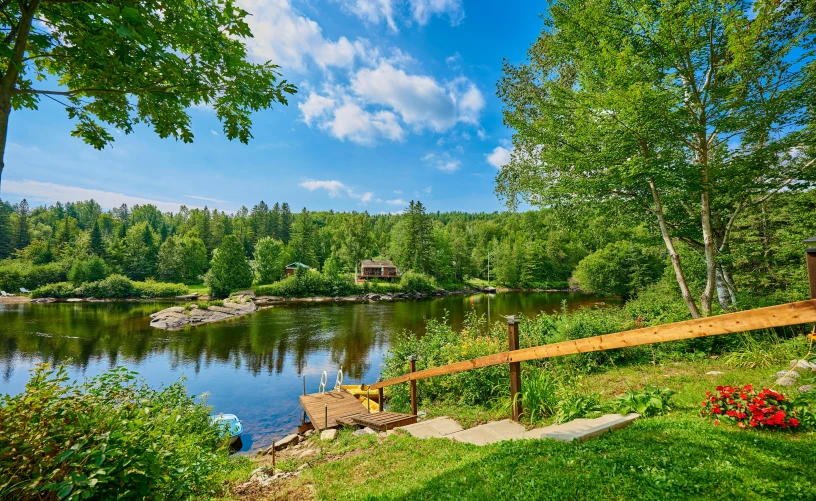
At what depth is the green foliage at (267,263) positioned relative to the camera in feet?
163

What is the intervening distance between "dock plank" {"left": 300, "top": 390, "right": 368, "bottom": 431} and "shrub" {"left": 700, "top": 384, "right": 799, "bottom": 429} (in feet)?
25.1

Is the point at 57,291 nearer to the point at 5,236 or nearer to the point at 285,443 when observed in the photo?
the point at 5,236

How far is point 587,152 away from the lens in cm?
981

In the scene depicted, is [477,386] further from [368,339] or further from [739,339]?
Result: [368,339]

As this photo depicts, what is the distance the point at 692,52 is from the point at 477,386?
9966 mm

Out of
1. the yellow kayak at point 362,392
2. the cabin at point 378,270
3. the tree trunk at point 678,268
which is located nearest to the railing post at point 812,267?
the tree trunk at point 678,268

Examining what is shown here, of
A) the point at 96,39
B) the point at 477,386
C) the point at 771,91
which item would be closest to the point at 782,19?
the point at 771,91

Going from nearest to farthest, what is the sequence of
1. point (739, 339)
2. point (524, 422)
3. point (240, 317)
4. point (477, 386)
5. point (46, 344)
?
point (524, 422) < point (477, 386) < point (739, 339) < point (46, 344) < point (240, 317)

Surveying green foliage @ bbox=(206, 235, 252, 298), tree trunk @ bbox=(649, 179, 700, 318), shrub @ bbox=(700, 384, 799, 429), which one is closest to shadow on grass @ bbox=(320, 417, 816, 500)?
shrub @ bbox=(700, 384, 799, 429)

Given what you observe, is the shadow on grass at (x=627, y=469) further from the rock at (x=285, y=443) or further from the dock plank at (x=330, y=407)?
the rock at (x=285, y=443)

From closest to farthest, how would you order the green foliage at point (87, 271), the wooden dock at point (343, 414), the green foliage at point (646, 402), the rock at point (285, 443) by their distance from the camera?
the green foliage at point (646, 402)
the wooden dock at point (343, 414)
the rock at point (285, 443)
the green foliage at point (87, 271)

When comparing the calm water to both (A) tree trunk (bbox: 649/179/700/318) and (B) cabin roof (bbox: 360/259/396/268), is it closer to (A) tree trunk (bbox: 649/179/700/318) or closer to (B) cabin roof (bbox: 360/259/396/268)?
(A) tree trunk (bbox: 649/179/700/318)

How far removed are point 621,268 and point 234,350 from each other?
36.7m

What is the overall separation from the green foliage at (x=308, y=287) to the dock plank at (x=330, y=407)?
35.1m
